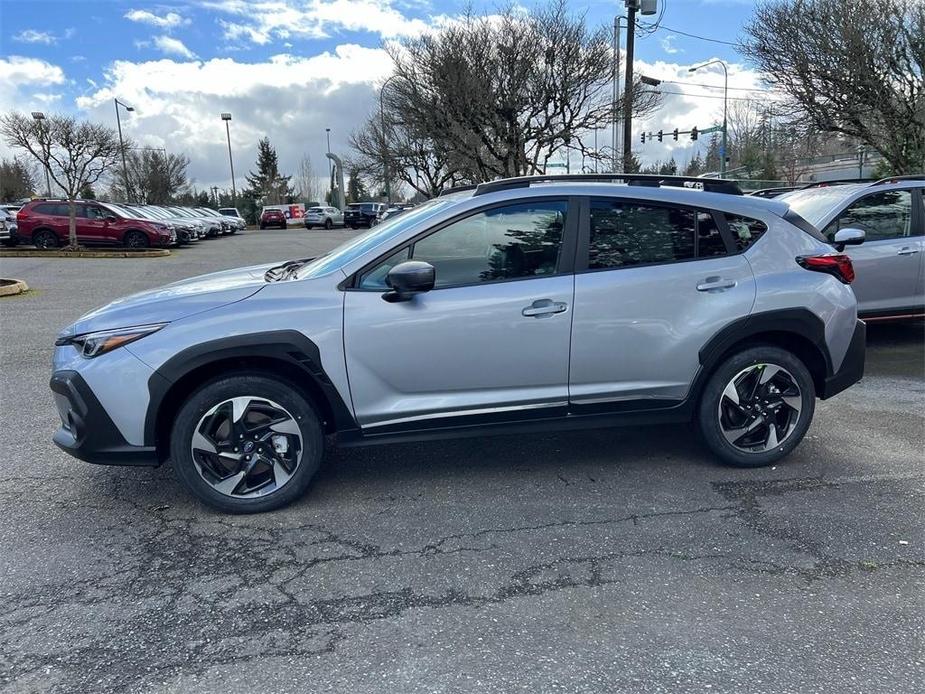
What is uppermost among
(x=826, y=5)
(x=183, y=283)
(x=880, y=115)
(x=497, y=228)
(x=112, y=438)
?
(x=826, y=5)

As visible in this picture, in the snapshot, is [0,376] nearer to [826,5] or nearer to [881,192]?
[881,192]

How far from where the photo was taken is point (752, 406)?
4113 millimetres

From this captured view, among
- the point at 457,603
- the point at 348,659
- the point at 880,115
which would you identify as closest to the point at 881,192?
the point at 457,603

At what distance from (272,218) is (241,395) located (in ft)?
164

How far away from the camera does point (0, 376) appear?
639cm

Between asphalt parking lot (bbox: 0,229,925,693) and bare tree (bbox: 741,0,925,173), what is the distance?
48.8ft

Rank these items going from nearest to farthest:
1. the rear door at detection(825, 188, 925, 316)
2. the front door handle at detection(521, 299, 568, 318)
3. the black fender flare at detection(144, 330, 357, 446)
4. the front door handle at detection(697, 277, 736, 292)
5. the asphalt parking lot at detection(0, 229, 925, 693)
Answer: the asphalt parking lot at detection(0, 229, 925, 693), the black fender flare at detection(144, 330, 357, 446), the front door handle at detection(521, 299, 568, 318), the front door handle at detection(697, 277, 736, 292), the rear door at detection(825, 188, 925, 316)

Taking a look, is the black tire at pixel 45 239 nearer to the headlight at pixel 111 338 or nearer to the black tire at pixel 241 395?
the headlight at pixel 111 338

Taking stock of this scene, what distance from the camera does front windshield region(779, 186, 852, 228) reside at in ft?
22.3

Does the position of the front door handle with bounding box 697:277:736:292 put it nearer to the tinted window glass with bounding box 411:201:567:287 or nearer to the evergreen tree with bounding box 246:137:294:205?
the tinted window glass with bounding box 411:201:567:287

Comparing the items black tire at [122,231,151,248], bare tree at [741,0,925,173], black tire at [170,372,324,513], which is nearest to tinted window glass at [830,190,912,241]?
black tire at [170,372,324,513]

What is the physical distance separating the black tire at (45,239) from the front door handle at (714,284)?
23.1 metres

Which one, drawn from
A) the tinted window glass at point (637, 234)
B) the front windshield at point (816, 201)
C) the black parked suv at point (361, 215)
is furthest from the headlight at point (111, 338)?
the black parked suv at point (361, 215)

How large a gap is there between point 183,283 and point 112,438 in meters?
1.20
